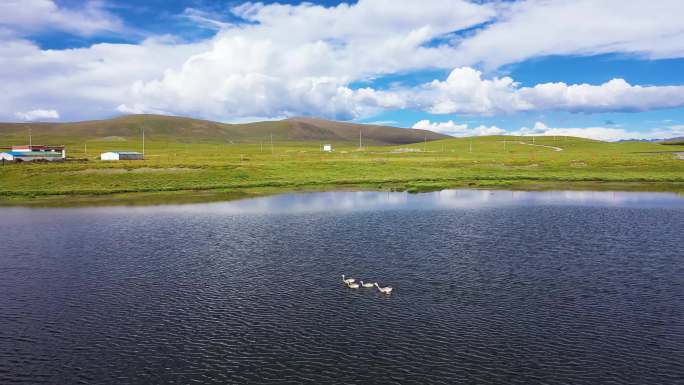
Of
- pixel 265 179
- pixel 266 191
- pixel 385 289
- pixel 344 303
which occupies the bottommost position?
pixel 344 303

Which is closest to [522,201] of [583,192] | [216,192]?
[583,192]

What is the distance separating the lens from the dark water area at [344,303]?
21609 millimetres

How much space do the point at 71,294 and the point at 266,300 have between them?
12.5 metres

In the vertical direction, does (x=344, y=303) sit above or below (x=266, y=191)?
below

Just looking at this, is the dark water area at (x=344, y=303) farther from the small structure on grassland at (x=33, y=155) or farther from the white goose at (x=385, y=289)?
the small structure on grassland at (x=33, y=155)

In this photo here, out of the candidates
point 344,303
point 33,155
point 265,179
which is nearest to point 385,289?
point 344,303

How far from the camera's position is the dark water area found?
70.9 ft

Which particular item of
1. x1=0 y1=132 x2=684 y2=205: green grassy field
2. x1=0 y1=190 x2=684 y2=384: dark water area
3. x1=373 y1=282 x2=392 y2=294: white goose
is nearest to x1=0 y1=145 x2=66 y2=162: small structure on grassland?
x1=0 y1=132 x2=684 y2=205: green grassy field

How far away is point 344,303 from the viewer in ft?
94.8

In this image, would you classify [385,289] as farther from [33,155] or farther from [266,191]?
[33,155]

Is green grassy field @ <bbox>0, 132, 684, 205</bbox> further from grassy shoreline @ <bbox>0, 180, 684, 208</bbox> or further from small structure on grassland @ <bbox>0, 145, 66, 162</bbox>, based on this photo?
small structure on grassland @ <bbox>0, 145, 66, 162</bbox>

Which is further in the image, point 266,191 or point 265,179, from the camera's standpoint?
point 265,179

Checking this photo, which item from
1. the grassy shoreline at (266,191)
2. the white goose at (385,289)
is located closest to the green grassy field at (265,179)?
the grassy shoreline at (266,191)

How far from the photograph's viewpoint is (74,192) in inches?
3369
